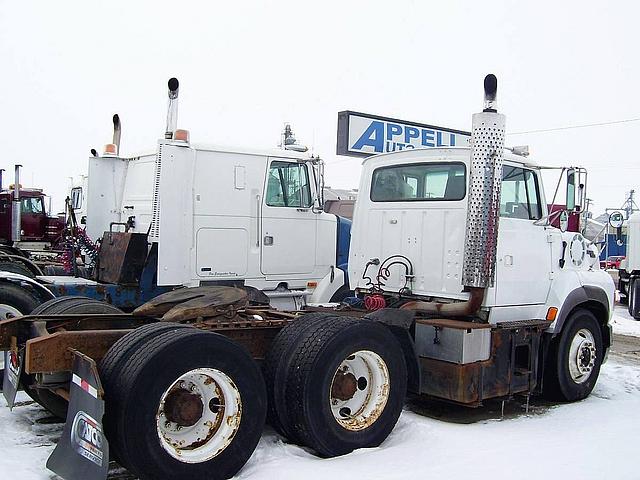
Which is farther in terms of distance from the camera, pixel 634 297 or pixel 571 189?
pixel 634 297

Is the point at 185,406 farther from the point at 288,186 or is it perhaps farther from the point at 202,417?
the point at 288,186

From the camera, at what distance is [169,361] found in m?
4.52

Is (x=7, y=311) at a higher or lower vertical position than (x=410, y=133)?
lower

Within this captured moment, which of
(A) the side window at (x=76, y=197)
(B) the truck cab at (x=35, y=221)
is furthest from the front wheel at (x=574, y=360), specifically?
(B) the truck cab at (x=35, y=221)

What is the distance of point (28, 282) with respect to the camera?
25.9 feet

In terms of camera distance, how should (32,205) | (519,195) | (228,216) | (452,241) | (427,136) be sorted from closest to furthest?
(452,241) < (519,195) < (228,216) < (427,136) < (32,205)

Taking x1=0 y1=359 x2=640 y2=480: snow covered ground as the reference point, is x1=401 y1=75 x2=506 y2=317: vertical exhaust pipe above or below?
above

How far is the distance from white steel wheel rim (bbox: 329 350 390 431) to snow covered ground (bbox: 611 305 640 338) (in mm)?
10204

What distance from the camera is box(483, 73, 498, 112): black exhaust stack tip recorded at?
21.2ft

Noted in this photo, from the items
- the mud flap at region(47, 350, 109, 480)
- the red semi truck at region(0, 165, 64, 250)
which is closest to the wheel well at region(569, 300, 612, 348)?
the mud flap at region(47, 350, 109, 480)

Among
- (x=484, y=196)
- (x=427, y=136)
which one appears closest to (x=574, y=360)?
(x=484, y=196)

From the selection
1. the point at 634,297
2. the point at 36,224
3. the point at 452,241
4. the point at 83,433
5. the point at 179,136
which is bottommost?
the point at 83,433

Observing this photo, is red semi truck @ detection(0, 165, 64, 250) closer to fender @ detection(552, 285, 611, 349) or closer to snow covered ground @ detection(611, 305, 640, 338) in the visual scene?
snow covered ground @ detection(611, 305, 640, 338)

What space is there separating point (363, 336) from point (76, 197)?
8.81 meters
